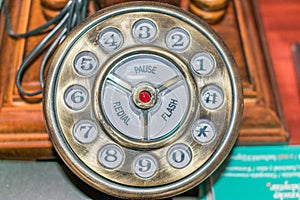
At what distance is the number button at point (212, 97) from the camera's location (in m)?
0.67

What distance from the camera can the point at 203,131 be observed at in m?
0.66

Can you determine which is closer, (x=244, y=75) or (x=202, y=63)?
(x=202, y=63)

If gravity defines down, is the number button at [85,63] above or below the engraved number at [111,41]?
below

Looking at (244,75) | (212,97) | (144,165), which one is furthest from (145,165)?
(244,75)

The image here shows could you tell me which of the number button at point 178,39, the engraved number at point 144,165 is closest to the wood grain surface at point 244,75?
the number button at point 178,39

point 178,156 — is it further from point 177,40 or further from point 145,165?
point 177,40

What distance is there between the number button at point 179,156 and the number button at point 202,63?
96 millimetres

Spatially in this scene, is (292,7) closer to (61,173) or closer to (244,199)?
(244,199)

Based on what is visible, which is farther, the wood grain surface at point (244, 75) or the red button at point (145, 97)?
the wood grain surface at point (244, 75)

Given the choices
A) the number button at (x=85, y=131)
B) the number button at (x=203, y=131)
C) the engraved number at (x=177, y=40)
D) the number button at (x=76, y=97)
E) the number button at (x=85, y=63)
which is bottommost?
the number button at (x=85, y=131)

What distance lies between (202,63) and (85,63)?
15cm

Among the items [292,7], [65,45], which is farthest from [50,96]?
[292,7]

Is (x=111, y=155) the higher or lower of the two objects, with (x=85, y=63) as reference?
lower

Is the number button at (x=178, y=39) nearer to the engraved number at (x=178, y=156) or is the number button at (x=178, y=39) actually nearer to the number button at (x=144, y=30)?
the number button at (x=144, y=30)
